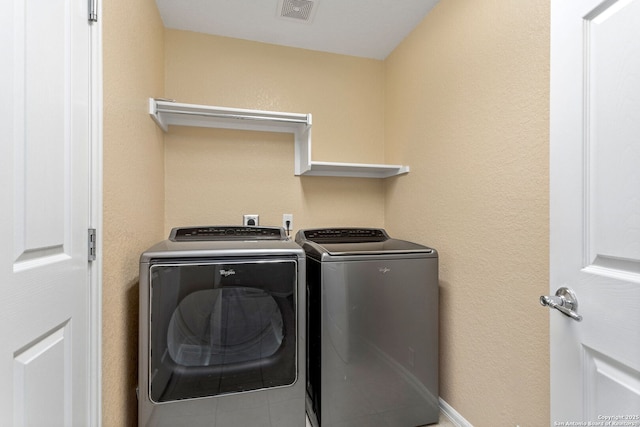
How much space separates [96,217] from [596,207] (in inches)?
59.6

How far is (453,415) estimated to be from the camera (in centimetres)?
160

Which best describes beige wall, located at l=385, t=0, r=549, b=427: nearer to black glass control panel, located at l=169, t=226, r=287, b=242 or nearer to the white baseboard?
the white baseboard

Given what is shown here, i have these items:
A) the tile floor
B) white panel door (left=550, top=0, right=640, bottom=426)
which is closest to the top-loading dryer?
the tile floor

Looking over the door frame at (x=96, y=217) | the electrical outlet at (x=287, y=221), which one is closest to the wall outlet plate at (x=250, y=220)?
the electrical outlet at (x=287, y=221)

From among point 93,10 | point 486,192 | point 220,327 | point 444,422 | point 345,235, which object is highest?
point 93,10

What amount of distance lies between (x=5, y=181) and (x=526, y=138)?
5.44 feet

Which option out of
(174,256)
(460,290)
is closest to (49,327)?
(174,256)

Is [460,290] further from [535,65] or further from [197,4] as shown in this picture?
[197,4]

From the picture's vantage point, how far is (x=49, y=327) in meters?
0.77

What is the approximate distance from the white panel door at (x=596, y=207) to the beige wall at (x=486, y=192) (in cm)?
26

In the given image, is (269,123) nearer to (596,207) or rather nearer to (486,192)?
(486,192)

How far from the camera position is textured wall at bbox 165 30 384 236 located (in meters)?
2.02

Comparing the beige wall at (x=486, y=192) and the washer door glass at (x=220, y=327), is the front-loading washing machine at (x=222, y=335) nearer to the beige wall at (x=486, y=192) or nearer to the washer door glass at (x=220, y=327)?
the washer door glass at (x=220, y=327)

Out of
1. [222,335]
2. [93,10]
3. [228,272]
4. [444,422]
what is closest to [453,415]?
[444,422]
